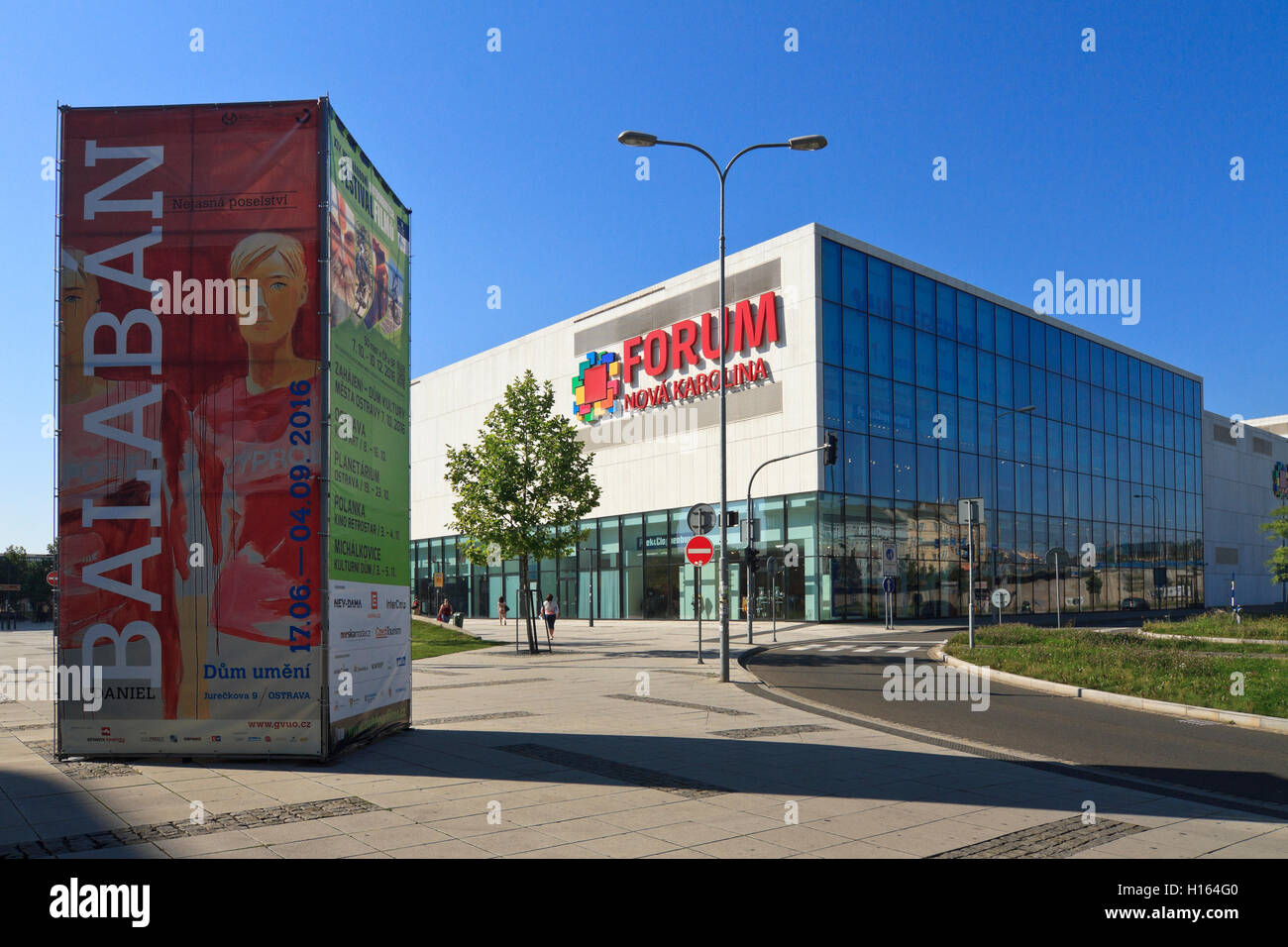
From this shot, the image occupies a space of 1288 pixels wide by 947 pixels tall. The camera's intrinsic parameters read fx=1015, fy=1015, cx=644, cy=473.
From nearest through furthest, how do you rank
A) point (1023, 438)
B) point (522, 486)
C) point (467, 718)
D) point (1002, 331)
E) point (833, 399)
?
point (467, 718) < point (522, 486) < point (833, 399) < point (1002, 331) < point (1023, 438)

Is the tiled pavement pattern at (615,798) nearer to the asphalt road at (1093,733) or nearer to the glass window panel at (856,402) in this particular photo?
the asphalt road at (1093,733)

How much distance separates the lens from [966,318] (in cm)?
5006

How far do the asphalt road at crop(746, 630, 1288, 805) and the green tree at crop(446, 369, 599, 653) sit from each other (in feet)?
36.9

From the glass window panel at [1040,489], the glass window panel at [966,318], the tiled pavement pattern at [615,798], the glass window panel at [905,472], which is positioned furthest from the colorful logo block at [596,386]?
the tiled pavement pattern at [615,798]

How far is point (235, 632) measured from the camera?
9773 mm

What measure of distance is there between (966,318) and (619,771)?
45036 millimetres

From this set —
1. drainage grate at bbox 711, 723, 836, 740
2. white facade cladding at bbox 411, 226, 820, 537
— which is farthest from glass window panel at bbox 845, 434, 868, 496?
drainage grate at bbox 711, 723, 836, 740

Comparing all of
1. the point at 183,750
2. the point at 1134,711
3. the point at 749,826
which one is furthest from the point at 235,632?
the point at 1134,711

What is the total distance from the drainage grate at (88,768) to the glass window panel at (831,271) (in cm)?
3677

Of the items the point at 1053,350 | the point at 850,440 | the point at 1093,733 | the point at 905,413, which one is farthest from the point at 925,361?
the point at 1093,733

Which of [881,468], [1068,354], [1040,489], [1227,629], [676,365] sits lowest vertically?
[1227,629]

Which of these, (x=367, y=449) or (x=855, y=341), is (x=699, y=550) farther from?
(x=855, y=341)

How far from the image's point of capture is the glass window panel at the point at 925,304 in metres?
47.3

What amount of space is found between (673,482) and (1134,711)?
35569 mm
